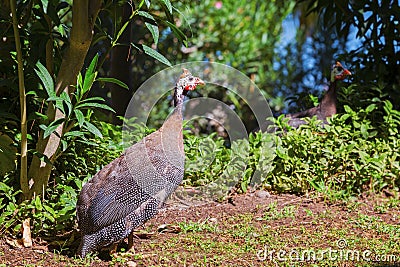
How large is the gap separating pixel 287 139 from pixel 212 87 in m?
3.64

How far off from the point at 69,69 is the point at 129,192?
0.96m

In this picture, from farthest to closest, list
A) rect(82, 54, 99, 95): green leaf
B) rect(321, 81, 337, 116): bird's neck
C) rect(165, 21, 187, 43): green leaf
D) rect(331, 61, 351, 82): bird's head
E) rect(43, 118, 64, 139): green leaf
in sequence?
1. rect(331, 61, 351, 82): bird's head
2. rect(321, 81, 337, 116): bird's neck
3. rect(165, 21, 187, 43): green leaf
4. rect(82, 54, 99, 95): green leaf
5. rect(43, 118, 64, 139): green leaf

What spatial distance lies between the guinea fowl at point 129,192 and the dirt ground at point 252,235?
20 cm

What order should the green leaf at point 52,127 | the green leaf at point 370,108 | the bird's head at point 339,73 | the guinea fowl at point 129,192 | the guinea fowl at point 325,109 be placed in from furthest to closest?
the bird's head at point 339,73, the guinea fowl at point 325,109, the green leaf at point 370,108, the guinea fowl at point 129,192, the green leaf at point 52,127

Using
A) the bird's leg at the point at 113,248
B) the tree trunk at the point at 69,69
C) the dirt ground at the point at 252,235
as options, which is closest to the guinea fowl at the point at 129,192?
the bird's leg at the point at 113,248

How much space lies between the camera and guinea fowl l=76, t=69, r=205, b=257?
4.30 m

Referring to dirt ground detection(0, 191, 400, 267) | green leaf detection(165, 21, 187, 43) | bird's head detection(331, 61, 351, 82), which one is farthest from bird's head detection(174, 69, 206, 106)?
bird's head detection(331, 61, 351, 82)

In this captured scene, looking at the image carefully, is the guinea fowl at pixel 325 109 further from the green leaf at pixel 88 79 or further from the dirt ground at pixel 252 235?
the green leaf at pixel 88 79

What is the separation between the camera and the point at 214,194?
582 cm

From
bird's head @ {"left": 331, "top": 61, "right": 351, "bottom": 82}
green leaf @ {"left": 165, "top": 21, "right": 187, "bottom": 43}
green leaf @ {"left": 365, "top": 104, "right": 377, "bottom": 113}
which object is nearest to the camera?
green leaf @ {"left": 165, "top": 21, "right": 187, "bottom": 43}

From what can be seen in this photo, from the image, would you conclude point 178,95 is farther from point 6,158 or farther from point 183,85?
point 6,158

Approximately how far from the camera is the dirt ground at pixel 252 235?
14.3 feet

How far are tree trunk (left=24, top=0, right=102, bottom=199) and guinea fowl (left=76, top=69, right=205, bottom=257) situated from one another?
1.54 ft

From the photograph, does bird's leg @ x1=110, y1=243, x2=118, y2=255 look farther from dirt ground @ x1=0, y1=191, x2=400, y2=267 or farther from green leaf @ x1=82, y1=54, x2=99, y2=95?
green leaf @ x1=82, y1=54, x2=99, y2=95
